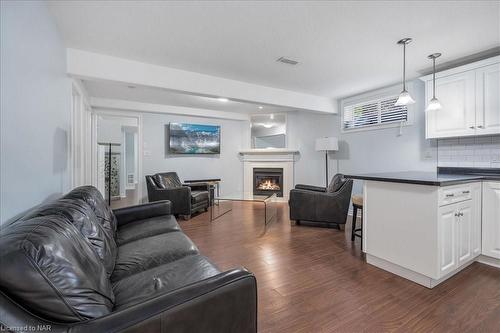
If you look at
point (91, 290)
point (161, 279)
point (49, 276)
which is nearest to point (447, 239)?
point (161, 279)

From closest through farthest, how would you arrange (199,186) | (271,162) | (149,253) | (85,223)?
(85,223) → (149,253) → (199,186) → (271,162)

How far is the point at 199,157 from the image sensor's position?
5.79 m

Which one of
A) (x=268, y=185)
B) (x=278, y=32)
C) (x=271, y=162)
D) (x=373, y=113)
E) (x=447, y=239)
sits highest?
(x=278, y=32)

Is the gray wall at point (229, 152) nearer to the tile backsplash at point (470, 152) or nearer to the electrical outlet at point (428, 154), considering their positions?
the electrical outlet at point (428, 154)

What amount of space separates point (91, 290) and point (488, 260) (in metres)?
3.43

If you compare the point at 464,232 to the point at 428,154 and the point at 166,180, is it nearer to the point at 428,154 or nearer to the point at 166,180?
the point at 428,154

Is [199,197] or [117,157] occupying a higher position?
[117,157]

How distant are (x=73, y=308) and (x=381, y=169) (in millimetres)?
4373

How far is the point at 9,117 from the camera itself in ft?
4.10

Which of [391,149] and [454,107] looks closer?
[454,107]

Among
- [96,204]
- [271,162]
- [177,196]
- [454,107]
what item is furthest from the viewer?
[271,162]

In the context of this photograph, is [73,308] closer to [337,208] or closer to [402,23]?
[402,23]

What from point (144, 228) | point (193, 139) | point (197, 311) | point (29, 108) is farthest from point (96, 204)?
point (193, 139)

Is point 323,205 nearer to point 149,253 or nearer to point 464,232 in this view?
point 464,232
